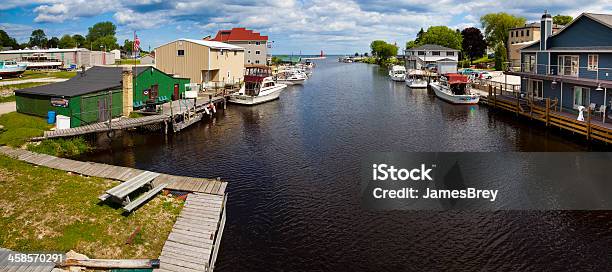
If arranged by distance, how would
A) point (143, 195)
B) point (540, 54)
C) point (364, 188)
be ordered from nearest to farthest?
1. point (143, 195)
2. point (364, 188)
3. point (540, 54)

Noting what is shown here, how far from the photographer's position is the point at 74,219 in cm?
1781

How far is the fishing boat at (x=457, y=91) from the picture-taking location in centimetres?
5869

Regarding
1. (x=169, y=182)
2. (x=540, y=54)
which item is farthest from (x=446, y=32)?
(x=169, y=182)

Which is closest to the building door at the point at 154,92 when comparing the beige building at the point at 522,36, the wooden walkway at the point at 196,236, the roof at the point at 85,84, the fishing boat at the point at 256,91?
the roof at the point at 85,84

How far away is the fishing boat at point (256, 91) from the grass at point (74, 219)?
37954 mm

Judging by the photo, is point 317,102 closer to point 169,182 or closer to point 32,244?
point 169,182

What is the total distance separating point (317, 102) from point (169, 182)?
143 ft

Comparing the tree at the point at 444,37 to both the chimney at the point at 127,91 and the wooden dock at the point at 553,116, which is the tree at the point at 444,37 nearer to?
the wooden dock at the point at 553,116

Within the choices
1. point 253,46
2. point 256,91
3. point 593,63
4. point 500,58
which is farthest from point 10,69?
point 500,58

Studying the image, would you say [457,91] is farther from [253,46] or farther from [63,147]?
[253,46]

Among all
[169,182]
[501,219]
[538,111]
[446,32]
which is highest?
[446,32]

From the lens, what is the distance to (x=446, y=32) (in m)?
139

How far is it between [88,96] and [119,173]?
51.7ft

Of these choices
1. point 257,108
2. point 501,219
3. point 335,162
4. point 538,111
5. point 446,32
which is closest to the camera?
point 501,219
